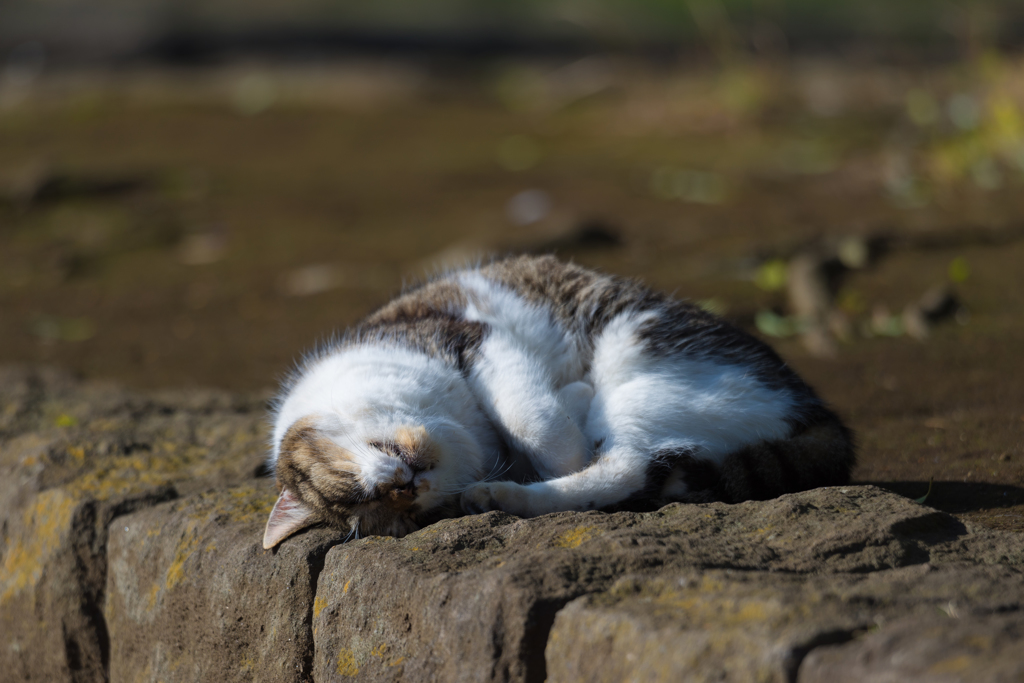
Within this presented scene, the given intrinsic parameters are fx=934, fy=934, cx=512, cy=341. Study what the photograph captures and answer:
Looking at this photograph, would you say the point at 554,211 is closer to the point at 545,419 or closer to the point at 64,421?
the point at 64,421

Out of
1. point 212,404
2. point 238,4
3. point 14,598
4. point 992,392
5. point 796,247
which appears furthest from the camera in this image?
point 238,4

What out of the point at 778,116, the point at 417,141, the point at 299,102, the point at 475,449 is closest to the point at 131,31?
the point at 299,102

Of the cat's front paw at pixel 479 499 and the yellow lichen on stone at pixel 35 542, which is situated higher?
the cat's front paw at pixel 479 499

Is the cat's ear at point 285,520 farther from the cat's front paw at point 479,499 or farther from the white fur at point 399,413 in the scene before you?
the cat's front paw at point 479,499

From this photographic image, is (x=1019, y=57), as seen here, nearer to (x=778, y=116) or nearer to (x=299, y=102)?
(x=778, y=116)

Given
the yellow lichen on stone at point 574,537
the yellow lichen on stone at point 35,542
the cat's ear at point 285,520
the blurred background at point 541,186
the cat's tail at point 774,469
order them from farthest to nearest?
the blurred background at point 541,186
the yellow lichen on stone at point 35,542
the cat's tail at point 774,469
the cat's ear at point 285,520
the yellow lichen on stone at point 574,537

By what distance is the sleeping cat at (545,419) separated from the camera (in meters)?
2.41

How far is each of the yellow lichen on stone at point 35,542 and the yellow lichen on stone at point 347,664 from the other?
113cm

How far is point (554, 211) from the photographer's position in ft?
24.3

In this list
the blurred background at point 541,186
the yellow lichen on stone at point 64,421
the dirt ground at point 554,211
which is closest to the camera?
the yellow lichen on stone at point 64,421

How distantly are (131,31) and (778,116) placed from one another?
9883mm

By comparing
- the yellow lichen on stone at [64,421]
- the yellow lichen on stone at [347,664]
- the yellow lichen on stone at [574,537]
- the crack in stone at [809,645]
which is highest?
the crack in stone at [809,645]

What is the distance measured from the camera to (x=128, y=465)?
3.12 metres

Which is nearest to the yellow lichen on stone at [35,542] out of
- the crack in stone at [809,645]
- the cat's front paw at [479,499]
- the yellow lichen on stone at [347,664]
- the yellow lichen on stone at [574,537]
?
the yellow lichen on stone at [347,664]
